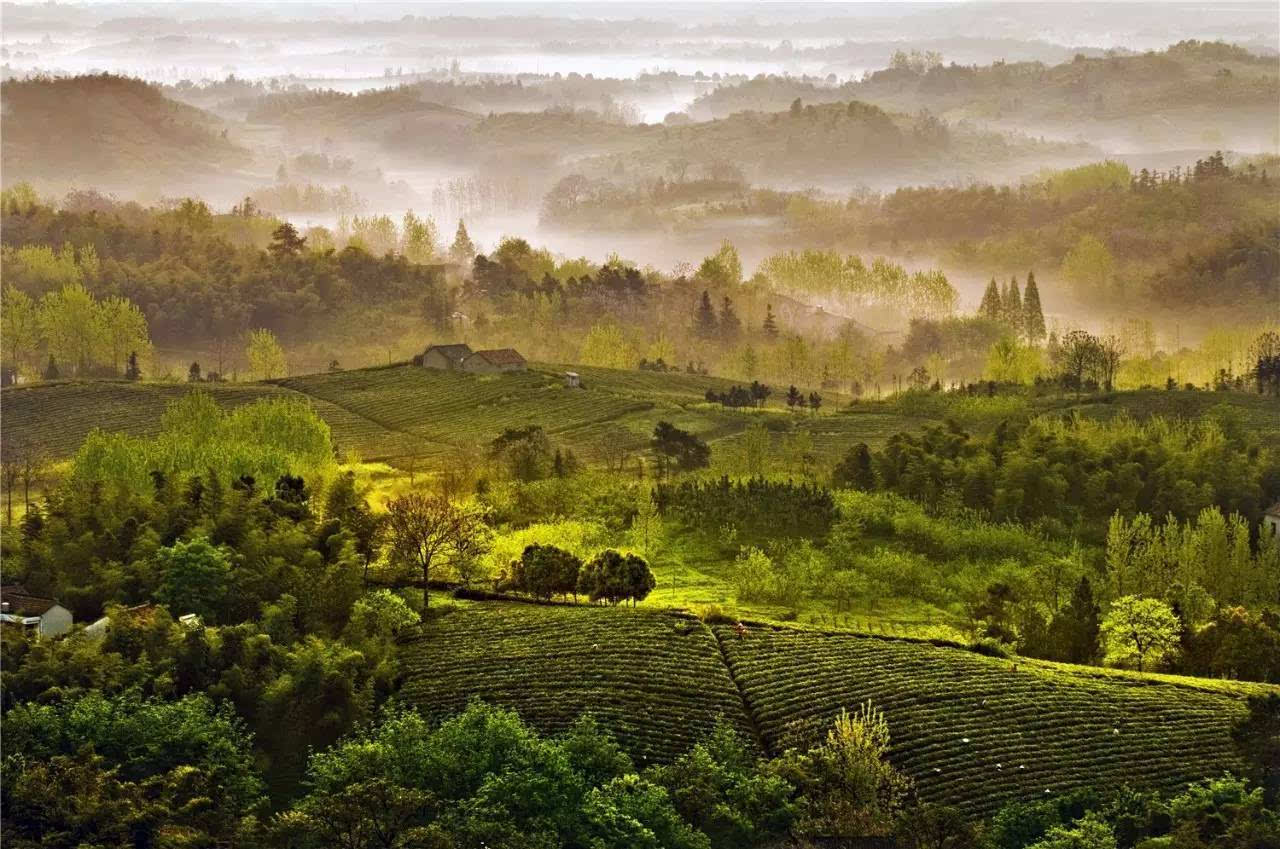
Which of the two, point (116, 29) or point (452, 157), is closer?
point (116, 29)

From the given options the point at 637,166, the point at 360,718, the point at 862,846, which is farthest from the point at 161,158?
the point at 862,846

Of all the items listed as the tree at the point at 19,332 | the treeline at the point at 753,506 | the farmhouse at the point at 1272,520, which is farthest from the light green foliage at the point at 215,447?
the farmhouse at the point at 1272,520

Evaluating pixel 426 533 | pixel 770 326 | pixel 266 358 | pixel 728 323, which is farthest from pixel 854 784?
pixel 728 323

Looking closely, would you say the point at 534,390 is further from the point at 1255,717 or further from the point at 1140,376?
the point at 1255,717

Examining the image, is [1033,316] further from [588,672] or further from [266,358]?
[588,672]

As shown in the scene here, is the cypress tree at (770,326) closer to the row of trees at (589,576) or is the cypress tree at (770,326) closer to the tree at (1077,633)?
the row of trees at (589,576)
